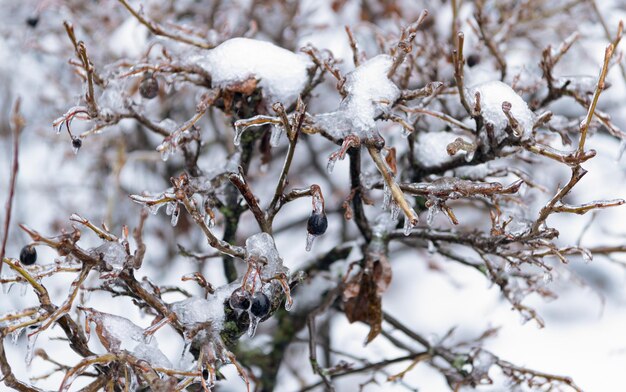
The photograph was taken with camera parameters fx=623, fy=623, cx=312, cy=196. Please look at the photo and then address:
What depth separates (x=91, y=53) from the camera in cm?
261

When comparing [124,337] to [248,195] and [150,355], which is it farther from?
[248,195]


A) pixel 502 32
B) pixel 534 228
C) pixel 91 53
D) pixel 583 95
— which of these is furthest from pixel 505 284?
pixel 91 53

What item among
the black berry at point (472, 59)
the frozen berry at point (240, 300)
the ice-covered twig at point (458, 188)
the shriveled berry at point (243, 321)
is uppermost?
the black berry at point (472, 59)

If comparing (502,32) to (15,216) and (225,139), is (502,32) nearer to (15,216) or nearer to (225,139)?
(225,139)

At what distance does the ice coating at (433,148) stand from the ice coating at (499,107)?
20cm

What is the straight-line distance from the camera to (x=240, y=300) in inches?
41.1

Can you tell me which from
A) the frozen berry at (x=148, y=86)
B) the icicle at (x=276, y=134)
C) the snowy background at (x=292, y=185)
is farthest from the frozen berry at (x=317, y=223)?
the snowy background at (x=292, y=185)

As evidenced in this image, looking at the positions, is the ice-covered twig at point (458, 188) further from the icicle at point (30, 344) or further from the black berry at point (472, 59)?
the black berry at point (472, 59)

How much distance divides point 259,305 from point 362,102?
0.42m

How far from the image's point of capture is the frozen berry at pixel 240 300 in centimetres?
104

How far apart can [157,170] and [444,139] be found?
6.70 ft

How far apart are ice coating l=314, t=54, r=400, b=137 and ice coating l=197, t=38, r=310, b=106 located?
0.15 m

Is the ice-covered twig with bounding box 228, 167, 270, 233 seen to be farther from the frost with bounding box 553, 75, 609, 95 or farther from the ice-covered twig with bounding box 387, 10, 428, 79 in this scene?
the frost with bounding box 553, 75, 609, 95

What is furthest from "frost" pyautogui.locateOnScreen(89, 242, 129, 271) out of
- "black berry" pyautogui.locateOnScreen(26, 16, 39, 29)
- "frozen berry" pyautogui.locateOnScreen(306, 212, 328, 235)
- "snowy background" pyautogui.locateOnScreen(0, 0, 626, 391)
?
"black berry" pyautogui.locateOnScreen(26, 16, 39, 29)
